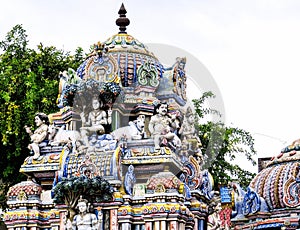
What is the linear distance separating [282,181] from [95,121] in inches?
170

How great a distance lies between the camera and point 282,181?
1953cm

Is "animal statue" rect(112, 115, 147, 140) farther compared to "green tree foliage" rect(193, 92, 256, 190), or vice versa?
"green tree foliage" rect(193, 92, 256, 190)

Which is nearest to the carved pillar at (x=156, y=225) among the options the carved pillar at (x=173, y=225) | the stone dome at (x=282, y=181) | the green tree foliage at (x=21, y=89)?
the carved pillar at (x=173, y=225)

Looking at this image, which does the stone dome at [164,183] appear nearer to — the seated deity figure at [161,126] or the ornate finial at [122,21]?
the seated deity figure at [161,126]

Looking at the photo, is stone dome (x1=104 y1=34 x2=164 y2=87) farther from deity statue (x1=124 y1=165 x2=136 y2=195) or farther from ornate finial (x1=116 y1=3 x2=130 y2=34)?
deity statue (x1=124 y1=165 x2=136 y2=195)

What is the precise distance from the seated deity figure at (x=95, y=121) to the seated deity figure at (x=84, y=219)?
5.41 ft

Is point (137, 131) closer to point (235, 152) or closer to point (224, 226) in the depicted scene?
point (224, 226)

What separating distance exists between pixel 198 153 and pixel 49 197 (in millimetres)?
3901

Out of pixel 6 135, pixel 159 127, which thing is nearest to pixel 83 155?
pixel 159 127

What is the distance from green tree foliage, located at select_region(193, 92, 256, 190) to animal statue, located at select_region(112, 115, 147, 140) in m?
8.63

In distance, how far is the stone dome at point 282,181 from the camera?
19.3 meters

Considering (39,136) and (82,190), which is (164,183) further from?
(39,136)

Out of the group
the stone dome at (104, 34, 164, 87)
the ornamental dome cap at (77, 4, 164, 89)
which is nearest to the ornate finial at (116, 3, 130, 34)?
the stone dome at (104, 34, 164, 87)

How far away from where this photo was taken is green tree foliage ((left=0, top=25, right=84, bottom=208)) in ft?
93.8
